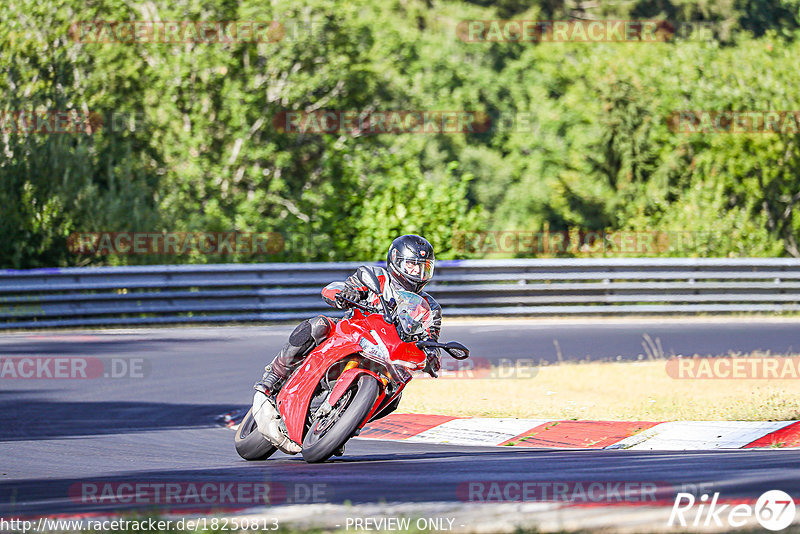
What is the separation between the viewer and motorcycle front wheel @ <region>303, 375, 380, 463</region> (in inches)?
274

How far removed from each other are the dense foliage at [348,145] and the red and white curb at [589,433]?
12.0 m

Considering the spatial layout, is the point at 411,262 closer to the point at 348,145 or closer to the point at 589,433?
the point at 589,433

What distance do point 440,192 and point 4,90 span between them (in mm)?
8717

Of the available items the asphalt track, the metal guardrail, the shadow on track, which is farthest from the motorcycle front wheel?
the metal guardrail

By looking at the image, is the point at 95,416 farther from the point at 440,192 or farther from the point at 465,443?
the point at 440,192

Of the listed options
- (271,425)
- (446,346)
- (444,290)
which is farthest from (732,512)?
(444,290)

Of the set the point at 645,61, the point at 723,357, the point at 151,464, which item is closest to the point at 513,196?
the point at 645,61

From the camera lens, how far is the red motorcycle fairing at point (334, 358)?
706 cm

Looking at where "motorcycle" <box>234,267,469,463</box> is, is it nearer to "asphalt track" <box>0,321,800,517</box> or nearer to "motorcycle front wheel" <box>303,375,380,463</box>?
"motorcycle front wheel" <box>303,375,380,463</box>

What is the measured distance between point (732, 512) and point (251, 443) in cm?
366

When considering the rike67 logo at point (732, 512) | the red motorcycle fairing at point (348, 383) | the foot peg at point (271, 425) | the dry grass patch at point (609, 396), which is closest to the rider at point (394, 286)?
the foot peg at point (271, 425)

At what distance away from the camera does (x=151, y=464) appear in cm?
787

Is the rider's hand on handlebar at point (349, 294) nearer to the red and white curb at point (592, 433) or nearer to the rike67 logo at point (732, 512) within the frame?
the red and white curb at point (592, 433)

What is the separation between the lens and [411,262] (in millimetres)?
7180
